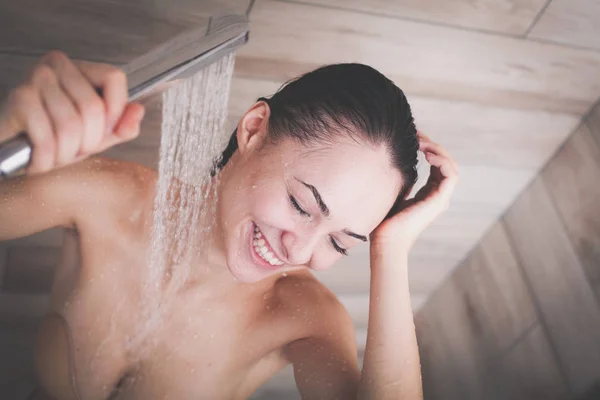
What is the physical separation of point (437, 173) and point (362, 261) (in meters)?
0.63

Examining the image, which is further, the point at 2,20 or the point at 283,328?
the point at 283,328

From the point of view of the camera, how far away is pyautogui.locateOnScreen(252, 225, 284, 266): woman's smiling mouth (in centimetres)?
94

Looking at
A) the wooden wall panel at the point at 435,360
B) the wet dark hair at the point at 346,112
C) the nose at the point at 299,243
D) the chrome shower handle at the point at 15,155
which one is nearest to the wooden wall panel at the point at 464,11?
the wet dark hair at the point at 346,112

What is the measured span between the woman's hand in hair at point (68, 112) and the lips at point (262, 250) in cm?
37

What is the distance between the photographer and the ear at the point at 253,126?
960 mm

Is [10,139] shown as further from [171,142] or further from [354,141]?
[171,142]

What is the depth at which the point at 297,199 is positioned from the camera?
0.90 m

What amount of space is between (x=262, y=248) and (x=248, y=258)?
0.03m

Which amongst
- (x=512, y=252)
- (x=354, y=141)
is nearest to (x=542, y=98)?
(x=512, y=252)

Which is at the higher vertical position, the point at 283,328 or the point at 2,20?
the point at 2,20

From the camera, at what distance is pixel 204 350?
45.1 inches

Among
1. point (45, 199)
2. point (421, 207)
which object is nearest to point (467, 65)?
point (421, 207)

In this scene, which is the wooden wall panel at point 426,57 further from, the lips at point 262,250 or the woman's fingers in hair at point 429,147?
Answer: the lips at point 262,250

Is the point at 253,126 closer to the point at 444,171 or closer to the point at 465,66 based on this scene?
the point at 444,171
